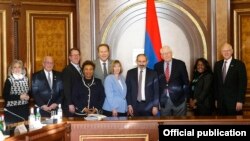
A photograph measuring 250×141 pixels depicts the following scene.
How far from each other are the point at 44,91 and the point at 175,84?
154cm

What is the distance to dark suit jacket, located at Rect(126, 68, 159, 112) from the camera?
5.04 meters

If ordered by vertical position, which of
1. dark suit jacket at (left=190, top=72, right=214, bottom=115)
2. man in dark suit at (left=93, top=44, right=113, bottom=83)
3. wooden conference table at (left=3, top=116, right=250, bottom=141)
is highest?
man in dark suit at (left=93, top=44, right=113, bottom=83)

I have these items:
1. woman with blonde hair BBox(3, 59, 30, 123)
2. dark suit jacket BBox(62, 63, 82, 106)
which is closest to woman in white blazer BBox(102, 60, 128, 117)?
dark suit jacket BBox(62, 63, 82, 106)

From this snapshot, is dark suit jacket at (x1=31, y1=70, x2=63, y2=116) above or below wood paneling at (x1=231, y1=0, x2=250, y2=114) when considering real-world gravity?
below

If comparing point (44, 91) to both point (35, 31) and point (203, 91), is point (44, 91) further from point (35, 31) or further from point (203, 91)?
point (203, 91)

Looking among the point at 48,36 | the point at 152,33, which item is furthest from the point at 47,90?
the point at 152,33

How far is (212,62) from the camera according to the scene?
6031 millimetres

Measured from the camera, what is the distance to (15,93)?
511cm

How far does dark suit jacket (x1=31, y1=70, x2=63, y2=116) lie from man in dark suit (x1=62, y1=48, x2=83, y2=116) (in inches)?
4.6

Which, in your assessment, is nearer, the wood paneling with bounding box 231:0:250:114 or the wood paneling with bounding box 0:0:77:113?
the wood paneling with bounding box 0:0:77:113

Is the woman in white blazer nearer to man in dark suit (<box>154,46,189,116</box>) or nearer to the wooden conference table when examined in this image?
man in dark suit (<box>154,46,189,116</box>)

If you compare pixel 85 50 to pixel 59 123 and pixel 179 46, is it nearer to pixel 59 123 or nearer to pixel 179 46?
pixel 179 46

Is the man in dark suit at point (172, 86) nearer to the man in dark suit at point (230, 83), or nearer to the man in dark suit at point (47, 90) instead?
the man in dark suit at point (230, 83)

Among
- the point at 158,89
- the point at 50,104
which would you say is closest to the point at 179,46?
the point at 158,89
